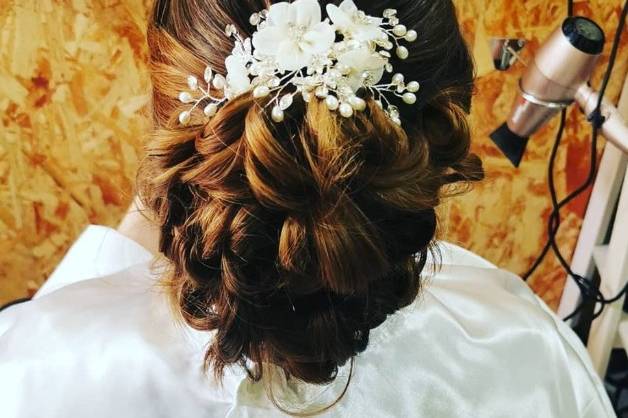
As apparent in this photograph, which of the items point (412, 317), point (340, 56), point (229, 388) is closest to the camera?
point (340, 56)

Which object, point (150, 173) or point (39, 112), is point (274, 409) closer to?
point (150, 173)

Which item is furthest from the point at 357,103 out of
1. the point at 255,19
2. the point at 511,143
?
the point at 511,143

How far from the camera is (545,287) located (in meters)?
1.67

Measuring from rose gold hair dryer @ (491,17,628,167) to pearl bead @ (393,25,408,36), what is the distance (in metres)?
0.39

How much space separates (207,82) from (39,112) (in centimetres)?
82

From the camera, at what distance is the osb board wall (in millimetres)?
1174

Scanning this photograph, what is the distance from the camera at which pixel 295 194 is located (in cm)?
52

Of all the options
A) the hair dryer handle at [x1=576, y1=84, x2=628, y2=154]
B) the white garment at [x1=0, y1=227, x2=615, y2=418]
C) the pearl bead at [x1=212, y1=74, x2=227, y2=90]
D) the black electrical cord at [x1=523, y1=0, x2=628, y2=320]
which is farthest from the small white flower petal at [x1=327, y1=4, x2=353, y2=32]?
the black electrical cord at [x1=523, y1=0, x2=628, y2=320]

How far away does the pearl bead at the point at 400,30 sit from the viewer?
1.81 feet

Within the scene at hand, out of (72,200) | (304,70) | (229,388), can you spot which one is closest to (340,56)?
(304,70)

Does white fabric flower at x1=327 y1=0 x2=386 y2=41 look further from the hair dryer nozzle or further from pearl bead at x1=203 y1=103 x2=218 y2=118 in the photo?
the hair dryer nozzle

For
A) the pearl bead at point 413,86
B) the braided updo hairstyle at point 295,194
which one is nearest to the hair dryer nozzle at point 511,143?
the braided updo hairstyle at point 295,194

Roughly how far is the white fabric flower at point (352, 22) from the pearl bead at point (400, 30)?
0.02 m

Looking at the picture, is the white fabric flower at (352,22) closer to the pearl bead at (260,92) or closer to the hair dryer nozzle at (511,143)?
the pearl bead at (260,92)
